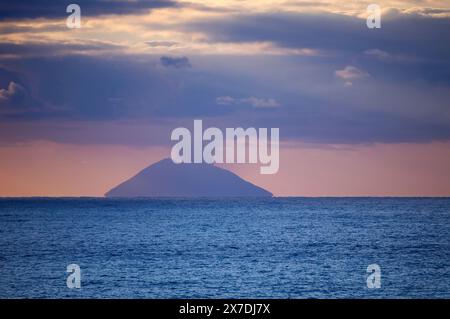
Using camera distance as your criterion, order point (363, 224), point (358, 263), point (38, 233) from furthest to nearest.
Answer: point (363, 224)
point (38, 233)
point (358, 263)

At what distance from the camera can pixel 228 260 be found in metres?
73.6

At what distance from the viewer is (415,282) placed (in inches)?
2235

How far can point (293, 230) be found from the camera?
11681 cm

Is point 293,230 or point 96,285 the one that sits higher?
point 293,230

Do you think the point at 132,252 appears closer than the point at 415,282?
No

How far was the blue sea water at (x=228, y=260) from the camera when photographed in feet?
175

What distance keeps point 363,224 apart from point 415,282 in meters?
73.3

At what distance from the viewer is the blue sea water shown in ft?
175

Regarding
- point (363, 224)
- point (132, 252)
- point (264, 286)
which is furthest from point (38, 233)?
point (264, 286)

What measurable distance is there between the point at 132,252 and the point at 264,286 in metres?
28.1

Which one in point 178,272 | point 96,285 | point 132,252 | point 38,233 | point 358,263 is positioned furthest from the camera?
point 38,233
